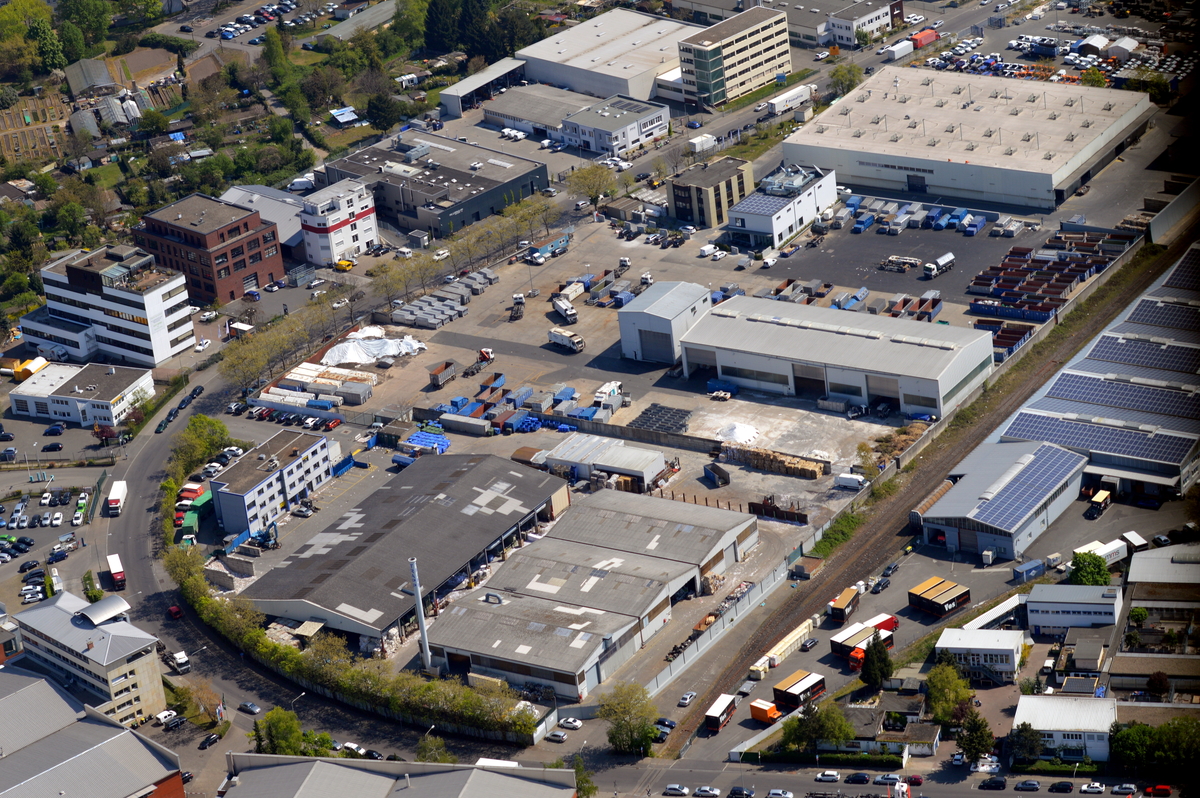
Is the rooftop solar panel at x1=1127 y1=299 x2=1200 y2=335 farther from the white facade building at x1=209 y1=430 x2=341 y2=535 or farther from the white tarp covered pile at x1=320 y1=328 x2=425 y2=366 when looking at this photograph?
the white facade building at x1=209 y1=430 x2=341 y2=535

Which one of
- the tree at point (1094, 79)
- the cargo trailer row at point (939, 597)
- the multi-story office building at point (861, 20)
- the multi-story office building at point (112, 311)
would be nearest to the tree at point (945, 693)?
the cargo trailer row at point (939, 597)

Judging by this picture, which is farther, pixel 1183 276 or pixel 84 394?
pixel 84 394

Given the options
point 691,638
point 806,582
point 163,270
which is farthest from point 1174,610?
point 163,270

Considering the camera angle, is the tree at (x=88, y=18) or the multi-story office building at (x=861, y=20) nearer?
the multi-story office building at (x=861, y=20)

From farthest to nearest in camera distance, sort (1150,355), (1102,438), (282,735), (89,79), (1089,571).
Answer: (89,79) < (1150,355) < (1102,438) < (1089,571) < (282,735)

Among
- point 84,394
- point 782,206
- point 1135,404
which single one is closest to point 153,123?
point 84,394

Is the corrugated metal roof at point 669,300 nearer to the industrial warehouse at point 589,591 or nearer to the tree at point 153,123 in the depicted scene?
the industrial warehouse at point 589,591

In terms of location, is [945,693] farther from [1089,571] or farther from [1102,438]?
[1102,438]
